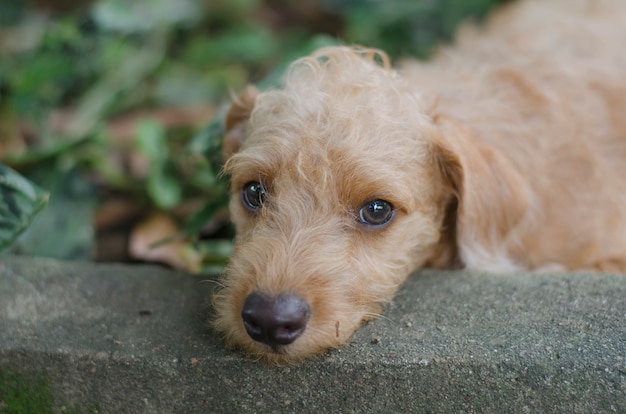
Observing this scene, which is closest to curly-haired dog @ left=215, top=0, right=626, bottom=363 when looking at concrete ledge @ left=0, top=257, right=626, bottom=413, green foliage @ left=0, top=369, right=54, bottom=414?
concrete ledge @ left=0, top=257, right=626, bottom=413

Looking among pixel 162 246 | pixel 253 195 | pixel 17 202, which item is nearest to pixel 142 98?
pixel 162 246

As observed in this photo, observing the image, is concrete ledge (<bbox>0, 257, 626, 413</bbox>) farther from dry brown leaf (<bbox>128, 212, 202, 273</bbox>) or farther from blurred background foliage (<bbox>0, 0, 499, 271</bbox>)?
dry brown leaf (<bbox>128, 212, 202, 273</bbox>)

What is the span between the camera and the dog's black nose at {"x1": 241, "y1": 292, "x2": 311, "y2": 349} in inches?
104

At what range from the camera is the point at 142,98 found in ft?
20.5

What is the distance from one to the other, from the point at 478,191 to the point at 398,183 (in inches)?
18.2

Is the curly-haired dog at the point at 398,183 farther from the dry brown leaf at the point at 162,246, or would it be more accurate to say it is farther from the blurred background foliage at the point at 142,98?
the dry brown leaf at the point at 162,246

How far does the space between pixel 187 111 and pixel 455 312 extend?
391cm

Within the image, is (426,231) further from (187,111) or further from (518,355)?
(187,111)

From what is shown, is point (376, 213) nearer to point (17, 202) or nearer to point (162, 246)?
point (17, 202)

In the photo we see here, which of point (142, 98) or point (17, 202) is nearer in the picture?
point (17, 202)

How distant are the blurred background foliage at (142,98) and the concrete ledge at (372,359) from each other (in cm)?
84

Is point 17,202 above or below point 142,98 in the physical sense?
above

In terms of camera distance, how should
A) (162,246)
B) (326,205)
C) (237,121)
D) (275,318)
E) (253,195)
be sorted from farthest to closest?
(162,246), (237,121), (253,195), (326,205), (275,318)

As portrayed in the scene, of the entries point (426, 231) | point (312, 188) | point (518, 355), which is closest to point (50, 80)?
point (312, 188)
